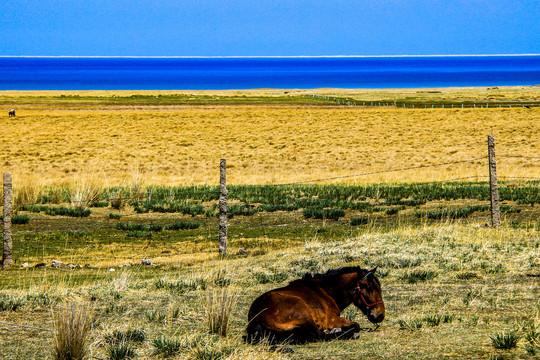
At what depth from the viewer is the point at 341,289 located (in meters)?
6.79

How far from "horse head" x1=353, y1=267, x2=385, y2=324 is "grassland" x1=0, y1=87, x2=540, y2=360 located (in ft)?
1.20

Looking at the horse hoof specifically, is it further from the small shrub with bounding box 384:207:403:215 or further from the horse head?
the small shrub with bounding box 384:207:403:215

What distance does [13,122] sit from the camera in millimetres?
53438

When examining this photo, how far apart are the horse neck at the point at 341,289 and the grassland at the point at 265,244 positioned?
1.45 feet

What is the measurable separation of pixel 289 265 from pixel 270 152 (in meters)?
29.8

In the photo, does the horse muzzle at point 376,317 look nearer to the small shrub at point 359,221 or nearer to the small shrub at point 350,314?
the small shrub at point 350,314

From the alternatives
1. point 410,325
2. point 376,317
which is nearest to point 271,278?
point 410,325

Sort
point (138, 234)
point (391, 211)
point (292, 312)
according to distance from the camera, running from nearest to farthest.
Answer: point (292, 312) → point (138, 234) → point (391, 211)

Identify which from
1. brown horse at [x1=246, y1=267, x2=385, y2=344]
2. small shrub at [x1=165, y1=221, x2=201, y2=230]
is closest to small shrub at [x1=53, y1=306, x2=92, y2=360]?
brown horse at [x1=246, y1=267, x2=385, y2=344]

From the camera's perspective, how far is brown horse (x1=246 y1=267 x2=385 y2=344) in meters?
6.34

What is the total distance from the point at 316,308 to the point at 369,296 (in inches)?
22.5

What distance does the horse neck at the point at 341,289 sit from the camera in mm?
6754

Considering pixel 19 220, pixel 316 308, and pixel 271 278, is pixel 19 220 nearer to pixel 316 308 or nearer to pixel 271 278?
pixel 271 278

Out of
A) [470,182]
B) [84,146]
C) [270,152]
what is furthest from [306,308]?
[84,146]
